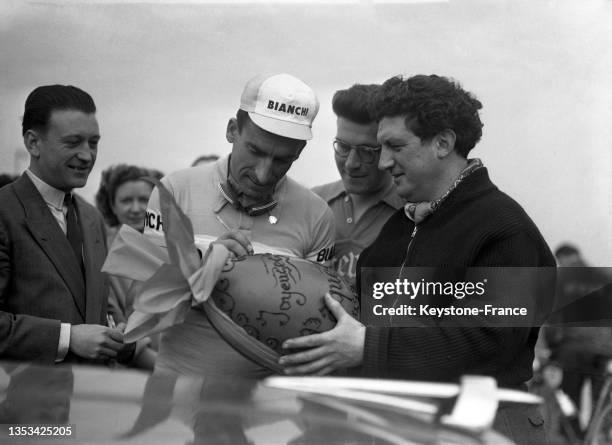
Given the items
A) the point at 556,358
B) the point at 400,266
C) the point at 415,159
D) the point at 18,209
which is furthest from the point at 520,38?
the point at 18,209

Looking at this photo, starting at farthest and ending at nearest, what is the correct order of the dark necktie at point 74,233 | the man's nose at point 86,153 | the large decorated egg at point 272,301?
the dark necktie at point 74,233 → the man's nose at point 86,153 → the large decorated egg at point 272,301

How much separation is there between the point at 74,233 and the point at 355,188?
747 millimetres

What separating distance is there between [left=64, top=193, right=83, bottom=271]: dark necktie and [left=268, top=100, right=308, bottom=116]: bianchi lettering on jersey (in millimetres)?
563

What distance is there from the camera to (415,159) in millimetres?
2287

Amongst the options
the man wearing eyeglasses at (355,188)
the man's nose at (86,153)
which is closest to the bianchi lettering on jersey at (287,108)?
the man wearing eyeglasses at (355,188)

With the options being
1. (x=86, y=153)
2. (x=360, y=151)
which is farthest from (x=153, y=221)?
(x=360, y=151)

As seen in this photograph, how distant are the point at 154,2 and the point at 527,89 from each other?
2.77ft

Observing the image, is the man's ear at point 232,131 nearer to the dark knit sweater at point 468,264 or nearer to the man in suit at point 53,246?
the man in suit at point 53,246

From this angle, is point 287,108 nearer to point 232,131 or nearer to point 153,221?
point 232,131

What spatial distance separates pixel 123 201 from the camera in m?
2.65

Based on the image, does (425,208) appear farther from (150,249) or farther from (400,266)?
(150,249)

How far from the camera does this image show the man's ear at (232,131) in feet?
7.34

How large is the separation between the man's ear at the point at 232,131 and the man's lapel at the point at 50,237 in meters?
0.48

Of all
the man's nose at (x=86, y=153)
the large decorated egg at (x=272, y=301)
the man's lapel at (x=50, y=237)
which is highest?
the man's nose at (x=86, y=153)
